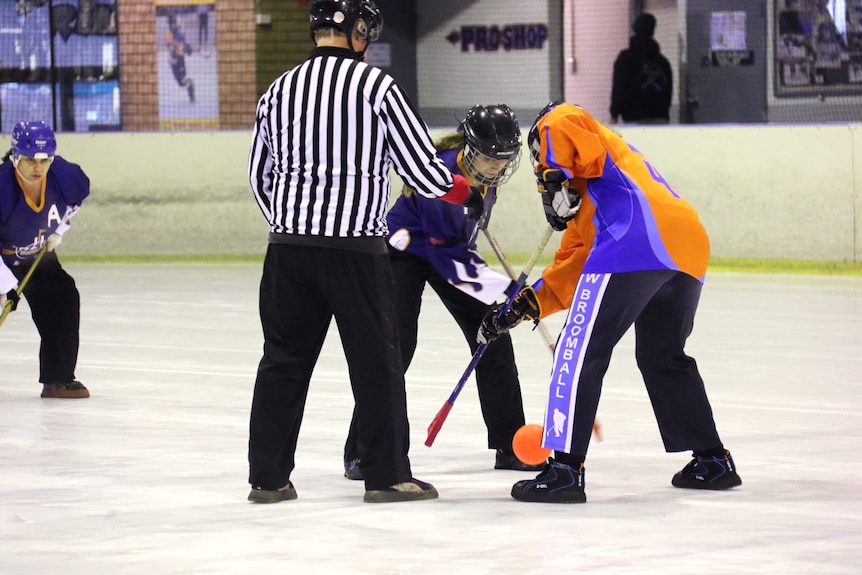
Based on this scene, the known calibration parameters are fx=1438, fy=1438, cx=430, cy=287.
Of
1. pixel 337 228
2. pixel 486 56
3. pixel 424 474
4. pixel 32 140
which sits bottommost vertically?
pixel 424 474

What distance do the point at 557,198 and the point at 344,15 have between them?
723 millimetres

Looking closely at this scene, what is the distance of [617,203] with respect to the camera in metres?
3.74

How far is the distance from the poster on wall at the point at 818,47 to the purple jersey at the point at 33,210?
6410mm

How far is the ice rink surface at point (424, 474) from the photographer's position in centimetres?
325

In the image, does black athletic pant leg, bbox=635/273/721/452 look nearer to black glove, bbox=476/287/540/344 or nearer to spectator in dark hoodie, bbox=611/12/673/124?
black glove, bbox=476/287/540/344

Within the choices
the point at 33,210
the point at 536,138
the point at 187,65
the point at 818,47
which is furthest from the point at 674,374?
the point at 187,65

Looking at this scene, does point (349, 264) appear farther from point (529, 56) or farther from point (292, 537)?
point (529, 56)

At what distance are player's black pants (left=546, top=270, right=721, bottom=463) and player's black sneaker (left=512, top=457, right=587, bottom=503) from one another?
34 mm

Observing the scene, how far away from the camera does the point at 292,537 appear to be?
3424mm

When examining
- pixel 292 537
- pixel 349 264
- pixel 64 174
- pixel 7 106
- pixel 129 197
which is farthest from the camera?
pixel 7 106

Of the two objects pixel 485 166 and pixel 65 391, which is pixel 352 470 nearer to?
pixel 485 166

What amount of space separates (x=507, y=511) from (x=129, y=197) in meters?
7.55

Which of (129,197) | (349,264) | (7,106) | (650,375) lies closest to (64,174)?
(349,264)

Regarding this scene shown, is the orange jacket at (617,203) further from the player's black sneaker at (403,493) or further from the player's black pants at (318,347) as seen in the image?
the player's black sneaker at (403,493)
